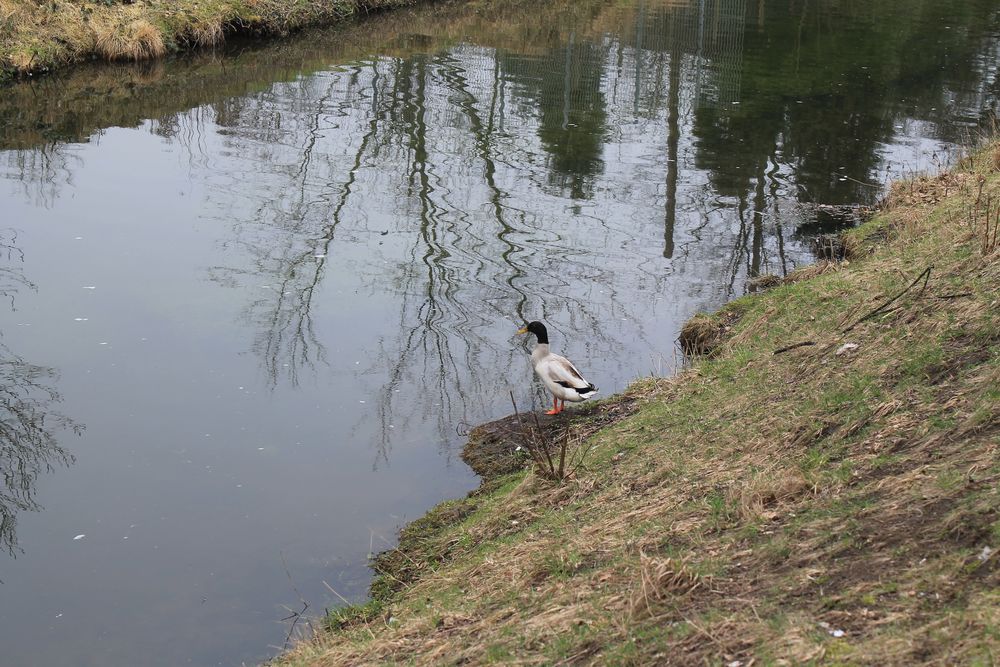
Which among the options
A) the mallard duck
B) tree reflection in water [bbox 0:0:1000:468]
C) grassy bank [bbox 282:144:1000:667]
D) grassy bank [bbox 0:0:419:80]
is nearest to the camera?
grassy bank [bbox 282:144:1000:667]

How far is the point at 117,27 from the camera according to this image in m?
23.2

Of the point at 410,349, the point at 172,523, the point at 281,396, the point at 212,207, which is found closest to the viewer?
the point at 172,523

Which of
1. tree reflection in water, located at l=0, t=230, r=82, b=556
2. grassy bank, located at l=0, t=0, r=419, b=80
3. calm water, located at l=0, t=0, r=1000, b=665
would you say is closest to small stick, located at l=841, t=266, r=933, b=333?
calm water, located at l=0, t=0, r=1000, b=665

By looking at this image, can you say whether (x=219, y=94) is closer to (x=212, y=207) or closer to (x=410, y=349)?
(x=212, y=207)

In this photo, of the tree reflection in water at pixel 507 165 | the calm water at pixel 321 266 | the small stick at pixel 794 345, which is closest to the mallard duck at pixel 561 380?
the calm water at pixel 321 266

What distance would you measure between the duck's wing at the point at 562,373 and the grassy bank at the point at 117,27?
639 inches

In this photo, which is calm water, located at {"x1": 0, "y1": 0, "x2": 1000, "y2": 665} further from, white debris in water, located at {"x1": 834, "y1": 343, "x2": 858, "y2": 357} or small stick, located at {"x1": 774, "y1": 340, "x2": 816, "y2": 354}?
white debris in water, located at {"x1": 834, "y1": 343, "x2": 858, "y2": 357}

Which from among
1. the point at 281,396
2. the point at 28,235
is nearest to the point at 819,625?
the point at 281,396

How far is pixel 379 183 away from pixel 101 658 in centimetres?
1082

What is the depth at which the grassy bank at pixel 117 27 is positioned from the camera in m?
21.7

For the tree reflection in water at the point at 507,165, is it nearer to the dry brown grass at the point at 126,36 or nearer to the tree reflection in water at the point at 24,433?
the dry brown grass at the point at 126,36

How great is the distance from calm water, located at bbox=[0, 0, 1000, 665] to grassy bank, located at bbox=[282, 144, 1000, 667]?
1346mm

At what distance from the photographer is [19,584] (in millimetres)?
7418

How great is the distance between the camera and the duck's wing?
9453mm
